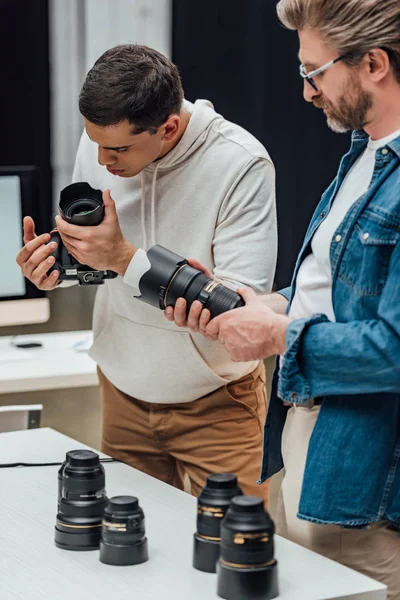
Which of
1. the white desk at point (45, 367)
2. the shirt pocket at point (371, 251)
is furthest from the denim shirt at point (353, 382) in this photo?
the white desk at point (45, 367)

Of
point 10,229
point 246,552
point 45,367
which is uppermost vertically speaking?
point 10,229

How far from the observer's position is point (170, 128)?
2.06 meters

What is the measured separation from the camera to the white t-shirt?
1.55 m

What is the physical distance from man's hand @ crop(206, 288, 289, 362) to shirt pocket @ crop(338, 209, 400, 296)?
0.14 metres

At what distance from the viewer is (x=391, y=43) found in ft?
4.69

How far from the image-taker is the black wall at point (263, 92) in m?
4.74

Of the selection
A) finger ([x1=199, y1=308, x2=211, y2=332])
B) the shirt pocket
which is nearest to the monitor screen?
finger ([x1=199, y1=308, x2=211, y2=332])

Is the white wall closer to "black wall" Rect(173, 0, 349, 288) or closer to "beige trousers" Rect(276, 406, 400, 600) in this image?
"black wall" Rect(173, 0, 349, 288)

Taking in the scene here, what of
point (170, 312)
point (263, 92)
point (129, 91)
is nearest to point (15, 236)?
point (129, 91)

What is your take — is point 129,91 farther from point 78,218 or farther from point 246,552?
point 246,552

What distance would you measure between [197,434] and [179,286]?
1.61 feet

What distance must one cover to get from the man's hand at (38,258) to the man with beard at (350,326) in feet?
1.86

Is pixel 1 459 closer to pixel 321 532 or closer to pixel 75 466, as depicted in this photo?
pixel 75 466

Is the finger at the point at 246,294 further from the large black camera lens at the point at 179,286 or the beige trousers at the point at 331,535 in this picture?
the beige trousers at the point at 331,535
